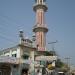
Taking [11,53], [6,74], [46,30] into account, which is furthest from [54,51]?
[6,74]

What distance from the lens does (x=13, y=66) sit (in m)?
34.7

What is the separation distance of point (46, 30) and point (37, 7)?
658 centimetres

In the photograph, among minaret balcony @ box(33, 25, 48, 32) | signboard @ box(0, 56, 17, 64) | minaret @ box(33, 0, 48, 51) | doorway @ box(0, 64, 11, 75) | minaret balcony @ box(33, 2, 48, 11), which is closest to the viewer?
signboard @ box(0, 56, 17, 64)

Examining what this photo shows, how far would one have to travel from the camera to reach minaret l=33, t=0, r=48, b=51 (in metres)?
49.3

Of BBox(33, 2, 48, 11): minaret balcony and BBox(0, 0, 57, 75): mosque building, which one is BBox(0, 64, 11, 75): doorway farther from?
BBox(33, 2, 48, 11): minaret balcony

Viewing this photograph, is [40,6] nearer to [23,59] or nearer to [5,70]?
[23,59]

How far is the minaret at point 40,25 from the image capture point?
4928 cm

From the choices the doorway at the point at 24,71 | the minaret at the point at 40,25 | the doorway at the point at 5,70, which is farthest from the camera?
the minaret at the point at 40,25

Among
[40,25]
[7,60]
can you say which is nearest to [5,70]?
[7,60]

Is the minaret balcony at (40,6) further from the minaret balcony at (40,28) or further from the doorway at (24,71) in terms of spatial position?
the doorway at (24,71)

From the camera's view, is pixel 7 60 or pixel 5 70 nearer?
Result: pixel 7 60

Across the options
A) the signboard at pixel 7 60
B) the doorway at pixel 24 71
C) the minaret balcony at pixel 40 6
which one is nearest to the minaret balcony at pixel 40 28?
the minaret balcony at pixel 40 6

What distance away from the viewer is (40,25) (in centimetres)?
4912

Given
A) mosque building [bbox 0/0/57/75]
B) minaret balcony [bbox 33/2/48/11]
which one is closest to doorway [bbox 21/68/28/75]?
mosque building [bbox 0/0/57/75]
